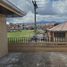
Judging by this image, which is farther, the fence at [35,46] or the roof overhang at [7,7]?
the fence at [35,46]

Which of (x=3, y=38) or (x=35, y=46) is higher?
(x=3, y=38)

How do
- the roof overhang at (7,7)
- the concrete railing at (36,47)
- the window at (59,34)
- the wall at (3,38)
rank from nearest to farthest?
the roof overhang at (7,7)
the wall at (3,38)
the concrete railing at (36,47)
the window at (59,34)

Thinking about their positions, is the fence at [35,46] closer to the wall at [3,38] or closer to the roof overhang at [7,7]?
the wall at [3,38]

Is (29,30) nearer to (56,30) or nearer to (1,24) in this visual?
(56,30)

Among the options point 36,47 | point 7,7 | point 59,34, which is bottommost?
point 36,47

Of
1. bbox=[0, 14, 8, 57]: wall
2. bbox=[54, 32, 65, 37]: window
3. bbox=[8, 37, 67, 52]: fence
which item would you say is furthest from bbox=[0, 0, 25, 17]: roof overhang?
bbox=[54, 32, 65, 37]: window

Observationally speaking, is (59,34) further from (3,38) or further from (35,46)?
(3,38)

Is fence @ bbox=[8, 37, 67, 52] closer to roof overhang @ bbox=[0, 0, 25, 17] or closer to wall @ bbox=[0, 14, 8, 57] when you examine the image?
wall @ bbox=[0, 14, 8, 57]

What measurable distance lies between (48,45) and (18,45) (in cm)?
212

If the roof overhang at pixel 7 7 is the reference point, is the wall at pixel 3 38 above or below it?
below

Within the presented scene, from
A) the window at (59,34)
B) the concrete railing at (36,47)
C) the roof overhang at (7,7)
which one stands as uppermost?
the roof overhang at (7,7)

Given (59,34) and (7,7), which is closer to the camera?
(7,7)

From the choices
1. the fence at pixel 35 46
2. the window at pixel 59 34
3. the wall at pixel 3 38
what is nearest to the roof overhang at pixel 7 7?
the wall at pixel 3 38

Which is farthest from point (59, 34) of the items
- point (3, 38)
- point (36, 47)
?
point (3, 38)
